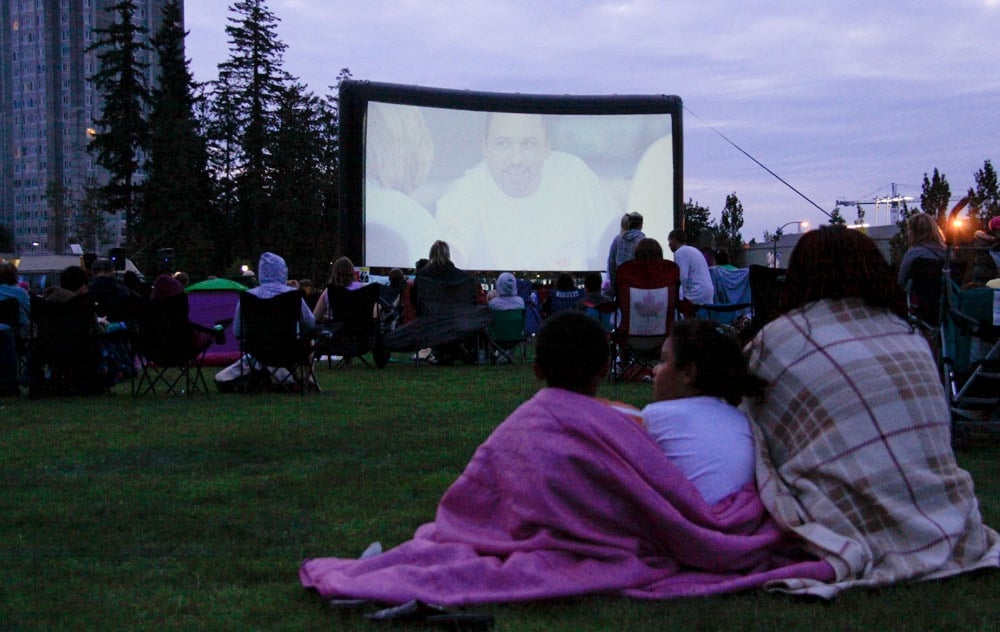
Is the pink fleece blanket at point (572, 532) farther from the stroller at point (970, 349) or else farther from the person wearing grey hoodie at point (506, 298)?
the person wearing grey hoodie at point (506, 298)

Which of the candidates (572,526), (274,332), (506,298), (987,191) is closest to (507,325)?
(506,298)

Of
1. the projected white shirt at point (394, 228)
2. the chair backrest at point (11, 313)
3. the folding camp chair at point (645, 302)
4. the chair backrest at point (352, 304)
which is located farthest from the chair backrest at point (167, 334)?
the projected white shirt at point (394, 228)

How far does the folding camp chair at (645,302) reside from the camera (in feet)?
28.6

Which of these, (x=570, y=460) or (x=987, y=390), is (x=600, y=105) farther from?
(x=570, y=460)

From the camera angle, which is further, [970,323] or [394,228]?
[394,228]

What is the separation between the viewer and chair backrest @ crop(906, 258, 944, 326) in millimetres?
6188

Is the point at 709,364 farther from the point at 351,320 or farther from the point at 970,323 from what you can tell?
the point at 351,320

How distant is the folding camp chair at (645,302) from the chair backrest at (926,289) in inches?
104

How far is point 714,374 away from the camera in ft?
9.77

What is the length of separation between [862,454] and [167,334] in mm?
6813

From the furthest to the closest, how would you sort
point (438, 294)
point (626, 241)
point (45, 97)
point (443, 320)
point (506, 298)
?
point (45, 97) → point (506, 298) → point (438, 294) → point (443, 320) → point (626, 241)

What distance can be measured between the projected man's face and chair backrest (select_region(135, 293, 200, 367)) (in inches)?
424

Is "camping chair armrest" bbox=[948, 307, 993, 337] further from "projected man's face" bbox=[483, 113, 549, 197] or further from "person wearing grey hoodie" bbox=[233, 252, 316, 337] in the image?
"projected man's face" bbox=[483, 113, 549, 197]

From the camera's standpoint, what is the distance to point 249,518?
3764mm
